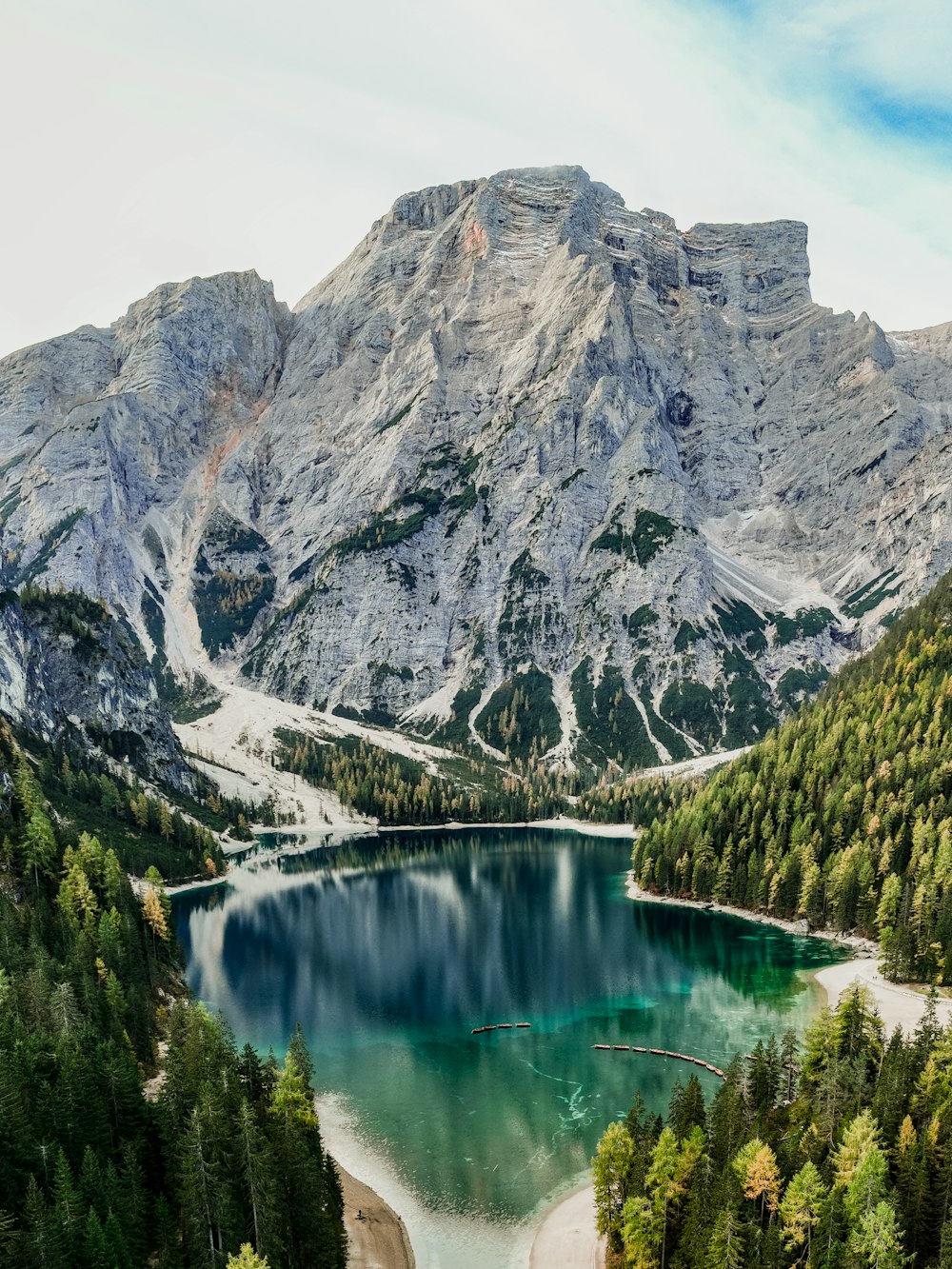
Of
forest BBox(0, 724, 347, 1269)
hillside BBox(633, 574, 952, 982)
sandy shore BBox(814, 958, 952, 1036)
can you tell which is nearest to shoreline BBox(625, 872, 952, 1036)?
sandy shore BBox(814, 958, 952, 1036)

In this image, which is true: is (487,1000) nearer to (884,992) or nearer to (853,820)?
(884,992)

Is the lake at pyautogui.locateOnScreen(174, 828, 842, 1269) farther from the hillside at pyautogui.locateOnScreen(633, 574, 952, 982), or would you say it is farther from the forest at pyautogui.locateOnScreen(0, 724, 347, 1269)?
Result: the forest at pyautogui.locateOnScreen(0, 724, 347, 1269)

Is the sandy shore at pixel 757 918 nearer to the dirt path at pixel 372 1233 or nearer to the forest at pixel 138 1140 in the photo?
the dirt path at pixel 372 1233

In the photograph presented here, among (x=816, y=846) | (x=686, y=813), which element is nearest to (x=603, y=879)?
(x=686, y=813)

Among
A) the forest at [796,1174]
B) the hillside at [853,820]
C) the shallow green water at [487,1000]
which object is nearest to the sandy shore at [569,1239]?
the forest at [796,1174]

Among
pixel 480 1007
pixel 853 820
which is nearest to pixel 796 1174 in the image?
pixel 480 1007
